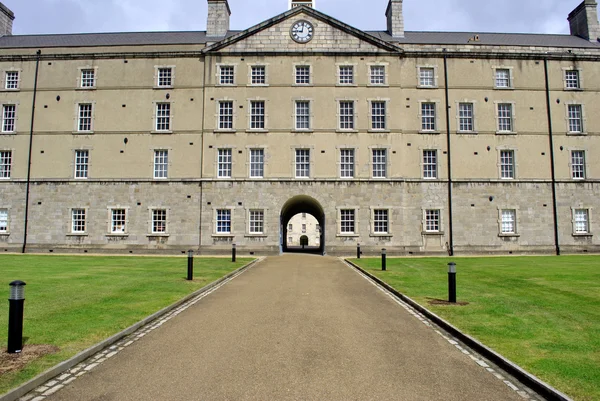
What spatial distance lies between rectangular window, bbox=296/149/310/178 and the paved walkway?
2166cm

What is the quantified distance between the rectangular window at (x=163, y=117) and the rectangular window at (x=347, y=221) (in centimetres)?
1472

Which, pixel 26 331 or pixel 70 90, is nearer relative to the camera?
pixel 26 331

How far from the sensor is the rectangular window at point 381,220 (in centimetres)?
3144

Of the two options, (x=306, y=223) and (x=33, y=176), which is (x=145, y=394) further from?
(x=306, y=223)

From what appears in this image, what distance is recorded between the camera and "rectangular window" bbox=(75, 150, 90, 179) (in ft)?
107

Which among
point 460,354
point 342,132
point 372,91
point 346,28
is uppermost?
point 346,28

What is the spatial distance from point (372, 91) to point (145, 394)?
98.3 feet

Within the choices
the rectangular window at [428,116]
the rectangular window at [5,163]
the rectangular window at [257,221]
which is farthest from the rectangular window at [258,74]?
the rectangular window at [5,163]

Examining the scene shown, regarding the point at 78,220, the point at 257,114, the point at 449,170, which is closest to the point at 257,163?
the point at 257,114

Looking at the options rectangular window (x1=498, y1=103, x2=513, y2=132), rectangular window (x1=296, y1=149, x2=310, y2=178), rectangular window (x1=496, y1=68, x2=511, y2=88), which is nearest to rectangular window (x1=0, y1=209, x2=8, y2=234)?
rectangular window (x1=296, y1=149, x2=310, y2=178)

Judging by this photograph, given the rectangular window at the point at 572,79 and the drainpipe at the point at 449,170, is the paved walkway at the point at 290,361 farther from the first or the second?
the rectangular window at the point at 572,79

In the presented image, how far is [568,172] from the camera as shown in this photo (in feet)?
106

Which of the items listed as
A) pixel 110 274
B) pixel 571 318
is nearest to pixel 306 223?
pixel 110 274

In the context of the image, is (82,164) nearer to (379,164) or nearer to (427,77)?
(379,164)
